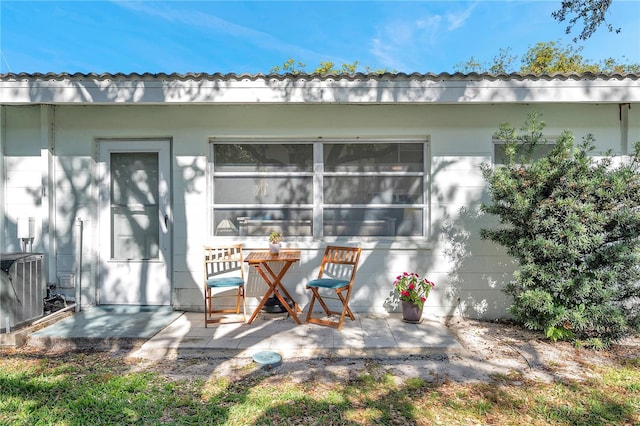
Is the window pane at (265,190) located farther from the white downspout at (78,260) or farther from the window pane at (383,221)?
the white downspout at (78,260)

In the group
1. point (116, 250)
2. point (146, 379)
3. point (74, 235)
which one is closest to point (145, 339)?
point (146, 379)

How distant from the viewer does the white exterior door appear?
470 cm

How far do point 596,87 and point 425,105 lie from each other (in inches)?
74.3

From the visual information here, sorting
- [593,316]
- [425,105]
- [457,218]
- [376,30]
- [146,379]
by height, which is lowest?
[146,379]

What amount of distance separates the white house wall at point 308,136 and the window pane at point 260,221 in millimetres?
170

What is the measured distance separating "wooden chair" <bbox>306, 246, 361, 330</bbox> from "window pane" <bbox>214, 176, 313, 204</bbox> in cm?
85

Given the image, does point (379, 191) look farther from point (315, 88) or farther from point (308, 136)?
point (315, 88)

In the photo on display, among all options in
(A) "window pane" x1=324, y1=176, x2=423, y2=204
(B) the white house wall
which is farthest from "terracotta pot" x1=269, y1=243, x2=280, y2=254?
(A) "window pane" x1=324, y1=176, x2=423, y2=204

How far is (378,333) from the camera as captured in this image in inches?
150

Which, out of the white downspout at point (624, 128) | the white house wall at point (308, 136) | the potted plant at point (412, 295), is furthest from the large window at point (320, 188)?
the white downspout at point (624, 128)

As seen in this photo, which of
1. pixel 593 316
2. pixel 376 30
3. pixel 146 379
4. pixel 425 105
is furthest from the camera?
pixel 376 30

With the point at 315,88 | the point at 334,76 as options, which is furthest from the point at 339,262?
the point at 334,76

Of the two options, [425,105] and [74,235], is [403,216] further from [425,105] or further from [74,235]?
[74,235]

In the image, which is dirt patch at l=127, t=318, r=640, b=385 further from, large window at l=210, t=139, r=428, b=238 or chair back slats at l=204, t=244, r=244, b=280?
large window at l=210, t=139, r=428, b=238
